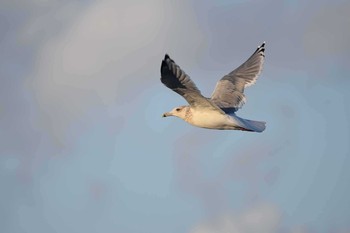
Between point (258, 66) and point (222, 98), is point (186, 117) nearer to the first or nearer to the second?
point (222, 98)

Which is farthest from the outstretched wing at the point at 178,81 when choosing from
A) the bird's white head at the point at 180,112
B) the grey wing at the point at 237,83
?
the grey wing at the point at 237,83

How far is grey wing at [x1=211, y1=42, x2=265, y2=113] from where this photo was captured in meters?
16.5

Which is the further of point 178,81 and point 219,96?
point 219,96

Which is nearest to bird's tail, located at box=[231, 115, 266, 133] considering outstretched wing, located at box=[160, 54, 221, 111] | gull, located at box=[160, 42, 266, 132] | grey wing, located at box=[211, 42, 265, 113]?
gull, located at box=[160, 42, 266, 132]

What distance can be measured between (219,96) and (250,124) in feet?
4.23

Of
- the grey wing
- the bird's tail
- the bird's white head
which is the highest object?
the grey wing

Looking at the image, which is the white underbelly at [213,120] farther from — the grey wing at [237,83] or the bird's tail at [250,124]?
the grey wing at [237,83]

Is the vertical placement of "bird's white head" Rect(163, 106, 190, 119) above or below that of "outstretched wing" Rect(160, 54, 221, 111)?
above

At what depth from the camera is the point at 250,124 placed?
52.3 ft

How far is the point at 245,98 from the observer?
55.5ft

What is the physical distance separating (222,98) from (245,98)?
0.54 metres

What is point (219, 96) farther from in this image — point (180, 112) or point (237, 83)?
point (180, 112)

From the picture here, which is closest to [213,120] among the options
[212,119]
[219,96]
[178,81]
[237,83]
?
[212,119]

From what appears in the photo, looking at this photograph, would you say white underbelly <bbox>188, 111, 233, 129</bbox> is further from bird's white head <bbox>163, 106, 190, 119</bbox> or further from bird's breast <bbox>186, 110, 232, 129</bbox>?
bird's white head <bbox>163, 106, 190, 119</bbox>
